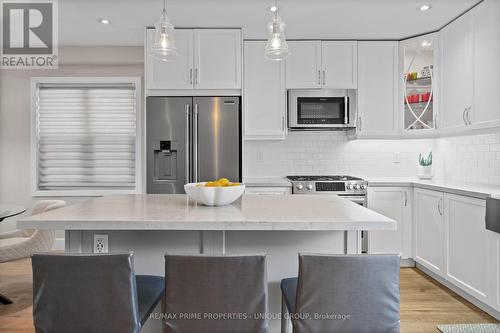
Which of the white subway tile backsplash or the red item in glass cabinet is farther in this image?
the white subway tile backsplash

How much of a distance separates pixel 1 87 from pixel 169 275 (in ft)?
14.4

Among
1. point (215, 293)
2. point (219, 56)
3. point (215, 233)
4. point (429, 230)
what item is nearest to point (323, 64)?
point (219, 56)

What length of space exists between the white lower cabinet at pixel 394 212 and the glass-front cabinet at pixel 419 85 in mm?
741

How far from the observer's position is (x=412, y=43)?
3.79 meters

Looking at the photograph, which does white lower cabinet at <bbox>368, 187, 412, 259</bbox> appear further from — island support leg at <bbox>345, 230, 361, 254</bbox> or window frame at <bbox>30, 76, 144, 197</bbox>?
window frame at <bbox>30, 76, 144, 197</bbox>

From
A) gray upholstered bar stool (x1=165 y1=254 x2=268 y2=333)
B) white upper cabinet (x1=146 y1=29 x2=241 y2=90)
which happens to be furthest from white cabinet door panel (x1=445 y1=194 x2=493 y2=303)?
white upper cabinet (x1=146 y1=29 x2=241 y2=90)

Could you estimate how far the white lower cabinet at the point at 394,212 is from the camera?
11.8 feet

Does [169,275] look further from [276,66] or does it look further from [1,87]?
[1,87]

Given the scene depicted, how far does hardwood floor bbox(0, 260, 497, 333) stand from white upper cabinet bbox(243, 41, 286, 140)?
2016mm

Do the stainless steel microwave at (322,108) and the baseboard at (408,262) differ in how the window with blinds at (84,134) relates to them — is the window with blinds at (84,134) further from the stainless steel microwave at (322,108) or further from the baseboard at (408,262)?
the baseboard at (408,262)

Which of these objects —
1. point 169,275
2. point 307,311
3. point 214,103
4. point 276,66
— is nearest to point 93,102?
point 214,103

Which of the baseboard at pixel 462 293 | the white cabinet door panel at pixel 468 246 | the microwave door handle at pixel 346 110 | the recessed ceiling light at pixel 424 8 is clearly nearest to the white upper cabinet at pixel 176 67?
the microwave door handle at pixel 346 110

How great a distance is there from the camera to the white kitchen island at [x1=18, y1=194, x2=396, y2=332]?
4.90 feet

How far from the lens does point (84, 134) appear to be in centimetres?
436
